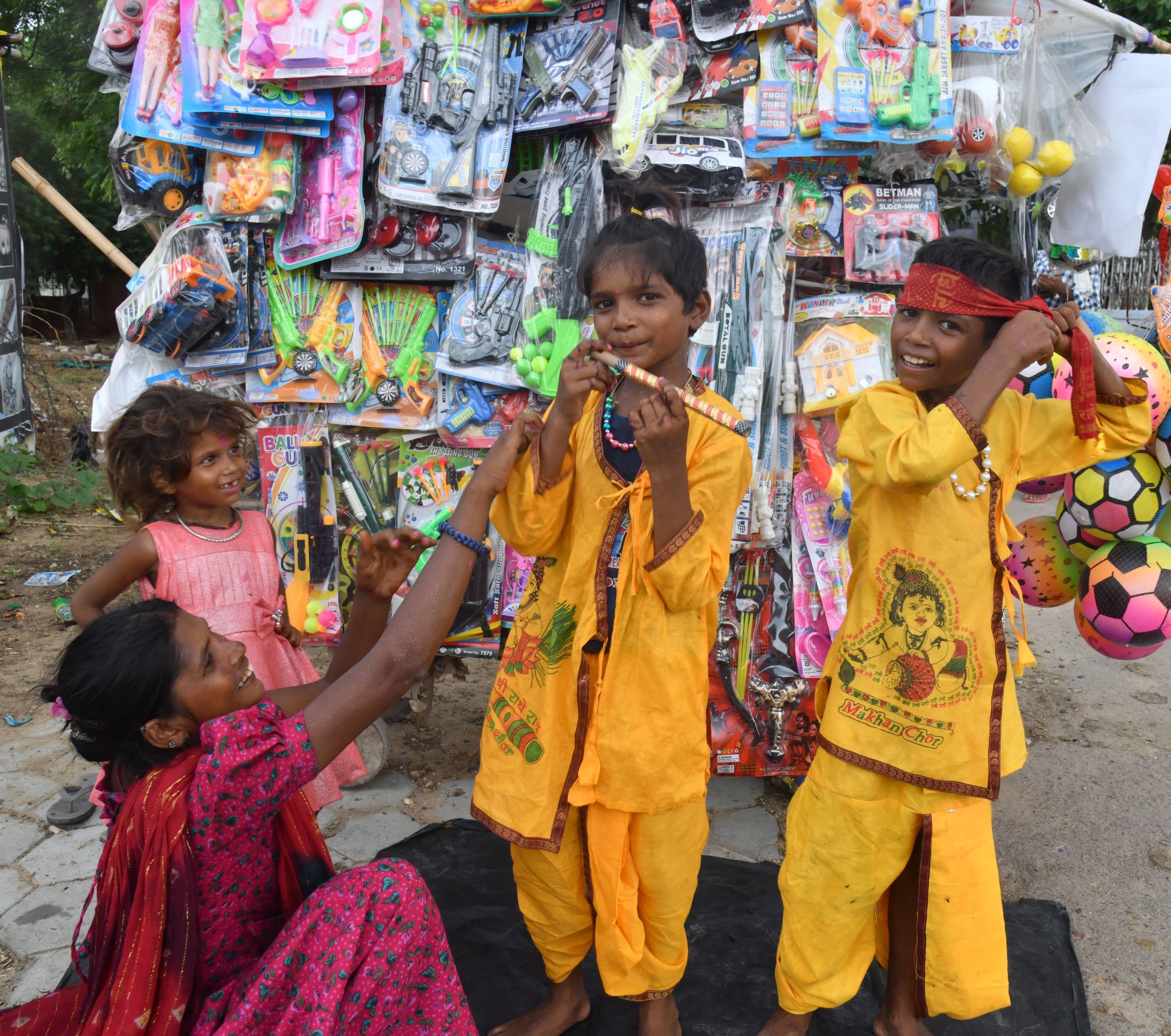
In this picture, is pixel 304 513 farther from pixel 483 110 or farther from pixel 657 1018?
pixel 657 1018

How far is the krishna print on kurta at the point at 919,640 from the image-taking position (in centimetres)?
183

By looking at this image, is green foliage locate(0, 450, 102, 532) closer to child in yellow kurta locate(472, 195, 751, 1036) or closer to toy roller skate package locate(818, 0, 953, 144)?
child in yellow kurta locate(472, 195, 751, 1036)

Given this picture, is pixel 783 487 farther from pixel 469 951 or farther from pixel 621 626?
pixel 469 951

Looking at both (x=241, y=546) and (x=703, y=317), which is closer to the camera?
(x=703, y=317)

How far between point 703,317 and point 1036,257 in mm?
1670

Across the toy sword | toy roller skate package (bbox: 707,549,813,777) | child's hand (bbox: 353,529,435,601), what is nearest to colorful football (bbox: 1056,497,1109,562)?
toy roller skate package (bbox: 707,549,813,777)

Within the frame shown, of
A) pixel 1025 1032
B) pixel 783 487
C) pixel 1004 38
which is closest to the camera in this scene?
pixel 1025 1032

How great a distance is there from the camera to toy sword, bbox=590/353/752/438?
155 centimetres

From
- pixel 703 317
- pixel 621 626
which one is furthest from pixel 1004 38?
pixel 621 626

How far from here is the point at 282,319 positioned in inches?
119

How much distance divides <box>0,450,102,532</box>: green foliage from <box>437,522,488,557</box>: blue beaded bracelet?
5.64 m

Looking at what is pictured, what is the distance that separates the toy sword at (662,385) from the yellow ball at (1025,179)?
1657 mm

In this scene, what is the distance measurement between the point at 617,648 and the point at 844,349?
4.69ft

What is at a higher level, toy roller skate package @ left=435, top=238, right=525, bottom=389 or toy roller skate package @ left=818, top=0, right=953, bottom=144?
toy roller skate package @ left=818, top=0, right=953, bottom=144
